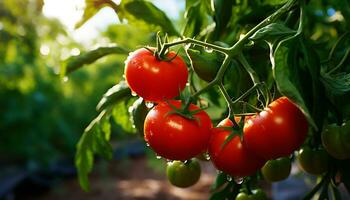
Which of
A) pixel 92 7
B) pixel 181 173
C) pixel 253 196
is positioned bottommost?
pixel 253 196

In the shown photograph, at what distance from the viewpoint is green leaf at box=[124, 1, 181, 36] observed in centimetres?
115

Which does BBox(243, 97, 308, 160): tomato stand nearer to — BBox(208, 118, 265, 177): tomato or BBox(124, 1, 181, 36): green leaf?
BBox(208, 118, 265, 177): tomato

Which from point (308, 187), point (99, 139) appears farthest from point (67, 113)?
point (99, 139)

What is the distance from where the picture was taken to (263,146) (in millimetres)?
728

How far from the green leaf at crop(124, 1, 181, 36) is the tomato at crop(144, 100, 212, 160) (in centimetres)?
44

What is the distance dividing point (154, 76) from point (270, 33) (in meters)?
0.18

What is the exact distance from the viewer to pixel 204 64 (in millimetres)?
819

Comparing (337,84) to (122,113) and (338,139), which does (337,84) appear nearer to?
(338,139)

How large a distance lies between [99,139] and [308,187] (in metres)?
1.23

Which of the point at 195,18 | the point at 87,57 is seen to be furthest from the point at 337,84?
the point at 87,57

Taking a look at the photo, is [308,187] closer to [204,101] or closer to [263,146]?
[204,101]

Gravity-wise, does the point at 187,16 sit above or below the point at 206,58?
above

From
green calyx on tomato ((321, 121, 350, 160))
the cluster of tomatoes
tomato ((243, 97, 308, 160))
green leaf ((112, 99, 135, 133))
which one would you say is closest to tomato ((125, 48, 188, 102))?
the cluster of tomatoes

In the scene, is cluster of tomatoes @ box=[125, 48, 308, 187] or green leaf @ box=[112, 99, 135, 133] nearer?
cluster of tomatoes @ box=[125, 48, 308, 187]
